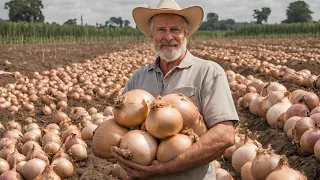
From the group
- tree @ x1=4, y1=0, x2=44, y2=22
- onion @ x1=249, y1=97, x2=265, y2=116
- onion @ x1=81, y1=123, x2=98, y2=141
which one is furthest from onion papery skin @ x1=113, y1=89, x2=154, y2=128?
tree @ x1=4, y1=0, x2=44, y2=22

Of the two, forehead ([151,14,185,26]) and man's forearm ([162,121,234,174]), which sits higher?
forehead ([151,14,185,26])

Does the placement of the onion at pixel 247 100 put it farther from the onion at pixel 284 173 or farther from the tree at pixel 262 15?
the tree at pixel 262 15

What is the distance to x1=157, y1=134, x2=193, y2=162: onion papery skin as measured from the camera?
2203 millimetres

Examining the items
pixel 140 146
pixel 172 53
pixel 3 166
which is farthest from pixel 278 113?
pixel 140 146

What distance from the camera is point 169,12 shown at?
267 cm

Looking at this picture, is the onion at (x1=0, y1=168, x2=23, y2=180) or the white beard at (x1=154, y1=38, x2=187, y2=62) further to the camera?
the onion at (x1=0, y1=168, x2=23, y2=180)

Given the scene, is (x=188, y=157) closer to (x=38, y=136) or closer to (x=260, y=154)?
(x=260, y=154)

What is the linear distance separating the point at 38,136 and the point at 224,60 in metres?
11.9

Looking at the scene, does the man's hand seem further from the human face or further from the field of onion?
the human face

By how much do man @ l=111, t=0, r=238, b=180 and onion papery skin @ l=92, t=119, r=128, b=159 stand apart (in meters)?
0.08

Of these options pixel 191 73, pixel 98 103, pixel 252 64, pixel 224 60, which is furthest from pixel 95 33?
pixel 191 73

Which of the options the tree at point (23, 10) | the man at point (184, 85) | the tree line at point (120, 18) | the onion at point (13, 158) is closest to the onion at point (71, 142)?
the onion at point (13, 158)

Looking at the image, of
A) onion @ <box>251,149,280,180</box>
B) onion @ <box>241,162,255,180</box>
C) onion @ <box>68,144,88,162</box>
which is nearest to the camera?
onion @ <box>251,149,280,180</box>

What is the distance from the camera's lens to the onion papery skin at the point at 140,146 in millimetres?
2186
